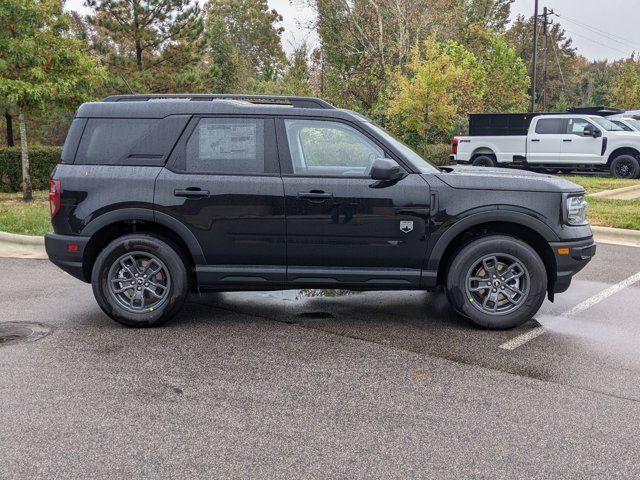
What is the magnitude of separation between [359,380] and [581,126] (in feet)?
56.5

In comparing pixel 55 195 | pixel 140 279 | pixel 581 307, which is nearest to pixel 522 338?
pixel 581 307

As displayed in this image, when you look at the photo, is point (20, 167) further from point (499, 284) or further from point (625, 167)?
point (625, 167)

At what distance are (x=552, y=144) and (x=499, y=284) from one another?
15317mm

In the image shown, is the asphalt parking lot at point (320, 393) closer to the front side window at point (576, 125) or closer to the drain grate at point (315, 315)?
the drain grate at point (315, 315)

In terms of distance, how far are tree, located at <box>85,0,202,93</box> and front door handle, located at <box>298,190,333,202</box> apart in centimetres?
2153

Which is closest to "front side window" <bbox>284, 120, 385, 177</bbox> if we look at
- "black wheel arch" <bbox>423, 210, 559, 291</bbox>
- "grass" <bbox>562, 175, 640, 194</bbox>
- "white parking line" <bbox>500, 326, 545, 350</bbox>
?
"black wheel arch" <bbox>423, 210, 559, 291</bbox>

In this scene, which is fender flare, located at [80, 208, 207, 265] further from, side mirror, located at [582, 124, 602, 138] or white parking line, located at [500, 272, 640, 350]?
side mirror, located at [582, 124, 602, 138]

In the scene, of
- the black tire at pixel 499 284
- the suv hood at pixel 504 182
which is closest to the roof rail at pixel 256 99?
the suv hood at pixel 504 182

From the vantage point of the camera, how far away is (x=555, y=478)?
120 inches

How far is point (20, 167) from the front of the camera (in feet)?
53.7

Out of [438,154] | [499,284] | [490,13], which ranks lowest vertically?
[499,284]

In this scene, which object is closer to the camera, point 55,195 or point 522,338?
point 522,338

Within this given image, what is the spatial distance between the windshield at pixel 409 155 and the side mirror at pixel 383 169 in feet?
0.87

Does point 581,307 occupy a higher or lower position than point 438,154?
lower
